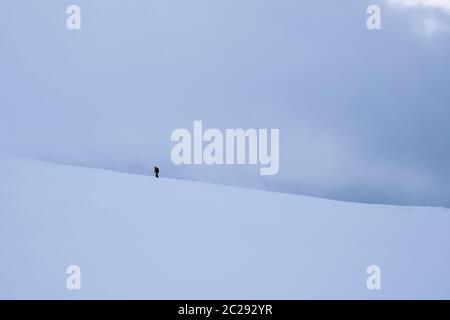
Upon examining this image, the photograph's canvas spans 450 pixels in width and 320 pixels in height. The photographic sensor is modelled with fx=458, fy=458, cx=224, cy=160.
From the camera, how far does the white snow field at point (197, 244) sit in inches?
298

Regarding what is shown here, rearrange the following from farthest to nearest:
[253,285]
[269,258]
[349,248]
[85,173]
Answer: [85,173] → [349,248] → [269,258] → [253,285]

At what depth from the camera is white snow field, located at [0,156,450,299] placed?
7574mm

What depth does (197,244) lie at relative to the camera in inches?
382

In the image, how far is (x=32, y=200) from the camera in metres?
11.9

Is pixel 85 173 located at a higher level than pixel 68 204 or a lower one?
higher

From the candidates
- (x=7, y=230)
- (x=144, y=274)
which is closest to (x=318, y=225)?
(x=144, y=274)

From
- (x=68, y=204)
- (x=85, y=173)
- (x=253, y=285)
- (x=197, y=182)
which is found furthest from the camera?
(x=197, y=182)

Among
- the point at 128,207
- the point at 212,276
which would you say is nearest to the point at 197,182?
the point at 128,207

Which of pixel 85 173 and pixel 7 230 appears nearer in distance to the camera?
pixel 7 230

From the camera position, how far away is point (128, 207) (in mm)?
12047

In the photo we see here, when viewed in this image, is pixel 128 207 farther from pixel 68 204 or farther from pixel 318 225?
pixel 318 225
